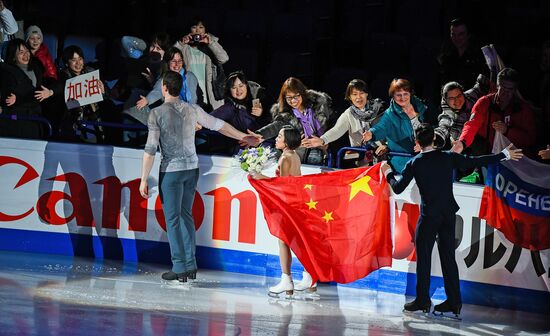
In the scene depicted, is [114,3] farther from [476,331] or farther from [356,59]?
[476,331]

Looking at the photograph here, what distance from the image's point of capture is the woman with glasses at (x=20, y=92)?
14.1 m

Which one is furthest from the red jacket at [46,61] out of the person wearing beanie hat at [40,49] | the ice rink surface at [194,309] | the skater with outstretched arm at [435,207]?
the skater with outstretched arm at [435,207]

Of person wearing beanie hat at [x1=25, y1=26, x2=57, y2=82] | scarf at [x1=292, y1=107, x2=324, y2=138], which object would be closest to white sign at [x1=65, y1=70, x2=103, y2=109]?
person wearing beanie hat at [x1=25, y1=26, x2=57, y2=82]

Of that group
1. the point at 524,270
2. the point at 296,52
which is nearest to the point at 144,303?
the point at 524,270

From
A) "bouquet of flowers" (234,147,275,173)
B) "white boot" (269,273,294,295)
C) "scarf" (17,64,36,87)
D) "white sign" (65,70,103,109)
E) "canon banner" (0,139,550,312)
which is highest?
"scarf" (17,64,36,87)

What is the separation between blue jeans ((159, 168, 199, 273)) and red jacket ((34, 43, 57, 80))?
3.58 m

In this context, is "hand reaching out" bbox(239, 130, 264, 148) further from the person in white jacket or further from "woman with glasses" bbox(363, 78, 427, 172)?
the person in white jacket

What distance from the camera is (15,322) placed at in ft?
33.3

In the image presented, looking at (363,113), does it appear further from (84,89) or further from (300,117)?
(84,89)

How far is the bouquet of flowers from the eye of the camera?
40.4ft

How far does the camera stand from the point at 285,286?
12102 millimetres

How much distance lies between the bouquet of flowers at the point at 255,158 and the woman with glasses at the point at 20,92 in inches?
122

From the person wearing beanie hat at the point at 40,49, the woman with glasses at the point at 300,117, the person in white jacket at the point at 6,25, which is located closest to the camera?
the woman with glasses at the point at 300,117

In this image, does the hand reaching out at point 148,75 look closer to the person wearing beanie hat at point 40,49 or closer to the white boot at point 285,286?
A: the person wearing beanie hat at point 40,49
